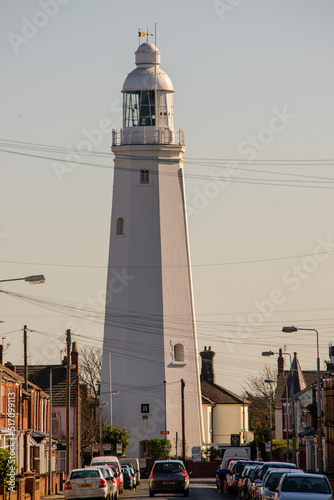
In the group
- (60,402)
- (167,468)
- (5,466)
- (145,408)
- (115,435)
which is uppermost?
(60,402)

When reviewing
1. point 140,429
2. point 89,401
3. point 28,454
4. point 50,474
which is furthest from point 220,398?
point 50,474

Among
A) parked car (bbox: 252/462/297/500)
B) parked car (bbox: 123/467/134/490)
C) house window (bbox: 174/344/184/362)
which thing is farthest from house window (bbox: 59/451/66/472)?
parked car (bbox: 252/462/297/500)

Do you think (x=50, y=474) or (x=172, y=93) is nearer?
(x=50, y=474)

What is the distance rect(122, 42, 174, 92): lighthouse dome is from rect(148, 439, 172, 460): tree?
25387 mm

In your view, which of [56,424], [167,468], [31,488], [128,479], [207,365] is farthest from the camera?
[207,365]

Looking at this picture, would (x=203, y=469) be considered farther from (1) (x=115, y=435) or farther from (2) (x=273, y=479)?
(2) (x=273, y=479)

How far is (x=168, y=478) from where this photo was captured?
46531mm

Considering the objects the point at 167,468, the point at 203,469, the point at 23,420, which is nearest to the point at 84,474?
the point at 167,468

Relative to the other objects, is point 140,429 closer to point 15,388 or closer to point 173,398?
point 173,398

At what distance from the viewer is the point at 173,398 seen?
74.9 metres

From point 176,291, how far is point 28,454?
17.8m

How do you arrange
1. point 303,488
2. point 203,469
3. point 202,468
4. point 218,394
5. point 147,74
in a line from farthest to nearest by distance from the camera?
1. point 218,394
2. point 203,469
3. point 202,468
4. point 147,74
5. point 303,488

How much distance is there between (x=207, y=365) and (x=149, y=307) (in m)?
49.4

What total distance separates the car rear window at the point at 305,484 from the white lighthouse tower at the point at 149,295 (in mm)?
42373
